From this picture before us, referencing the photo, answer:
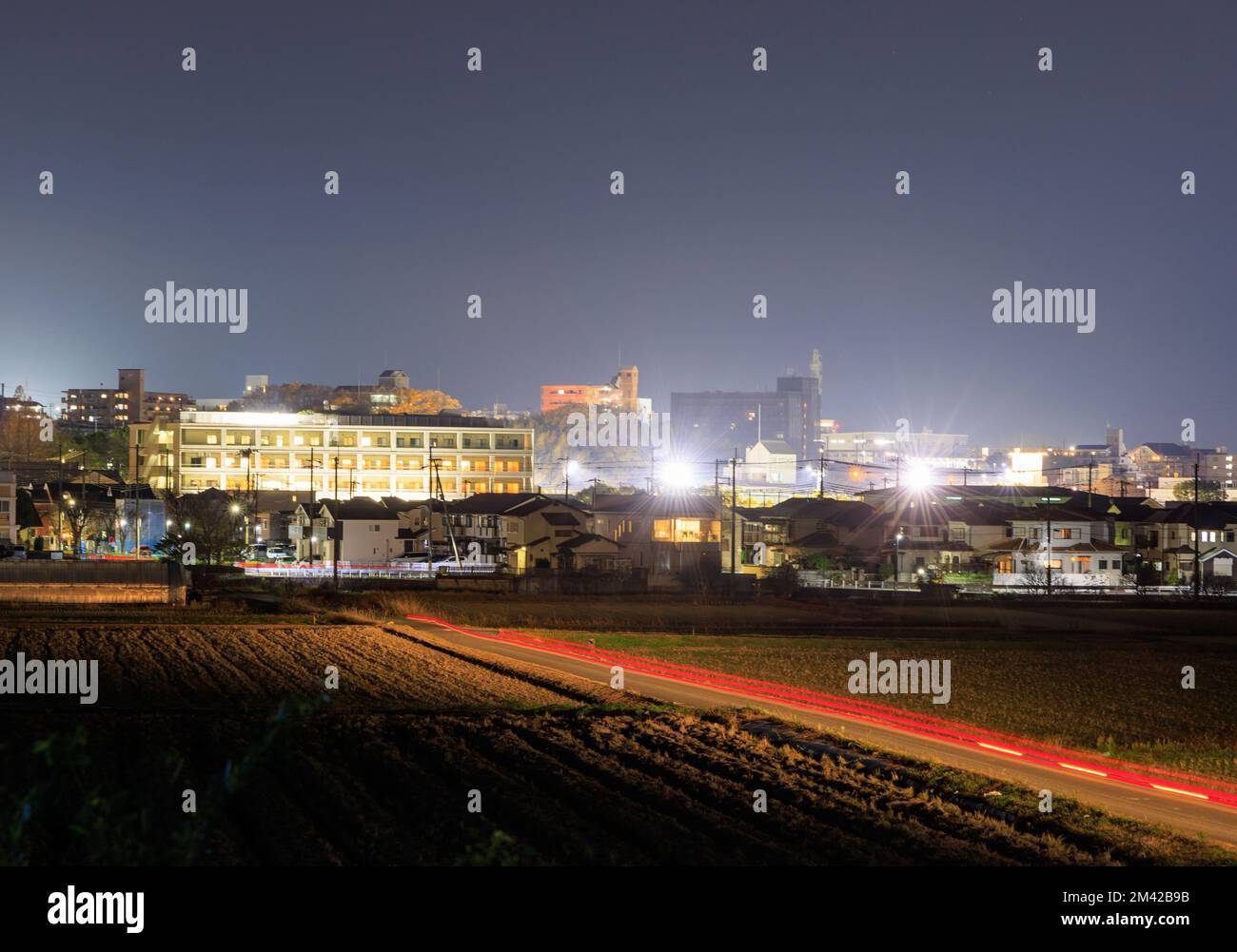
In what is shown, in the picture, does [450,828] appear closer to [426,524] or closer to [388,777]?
[388,777]

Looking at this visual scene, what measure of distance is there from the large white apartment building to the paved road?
60955 millimetres

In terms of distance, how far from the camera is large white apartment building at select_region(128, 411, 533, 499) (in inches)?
3255

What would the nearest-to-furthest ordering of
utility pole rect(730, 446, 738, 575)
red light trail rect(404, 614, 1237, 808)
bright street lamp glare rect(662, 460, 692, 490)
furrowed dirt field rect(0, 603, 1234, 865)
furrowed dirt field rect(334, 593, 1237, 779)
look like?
furrowed dirt field rect(0, 603, 1234, 865) < red light trail rect(404, 614, 1237, 808) < furrowed dirt field rect(334, 593, 1237, 779) < utility pole rect(730, 446, 738, 575) < bright street lamp glare rect(662, 460, 692, 490)

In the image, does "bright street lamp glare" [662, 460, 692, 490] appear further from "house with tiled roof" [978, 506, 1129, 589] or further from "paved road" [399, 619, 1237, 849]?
"paved road" [399, 619, 1237, 849]

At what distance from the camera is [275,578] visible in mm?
46719

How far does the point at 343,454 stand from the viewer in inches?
3292

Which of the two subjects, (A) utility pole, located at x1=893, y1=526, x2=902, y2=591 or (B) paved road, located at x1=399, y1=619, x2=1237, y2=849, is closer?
(B) paved road, located at x1=399, y1=619, x2=1237, y2=849

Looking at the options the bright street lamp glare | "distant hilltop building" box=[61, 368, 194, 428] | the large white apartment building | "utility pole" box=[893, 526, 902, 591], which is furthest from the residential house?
"distant hilltop building" box=[61, 368, 194, 428]

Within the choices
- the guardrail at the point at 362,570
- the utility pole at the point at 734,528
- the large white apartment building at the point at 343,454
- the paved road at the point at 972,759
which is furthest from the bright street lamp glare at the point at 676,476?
the paved road at the point at 972,759

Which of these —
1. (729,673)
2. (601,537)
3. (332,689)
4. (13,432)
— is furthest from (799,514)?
(13,432)

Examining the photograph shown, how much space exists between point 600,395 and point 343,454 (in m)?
108

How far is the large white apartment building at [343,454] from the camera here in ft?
271

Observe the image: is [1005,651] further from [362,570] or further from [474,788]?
[362,570]
